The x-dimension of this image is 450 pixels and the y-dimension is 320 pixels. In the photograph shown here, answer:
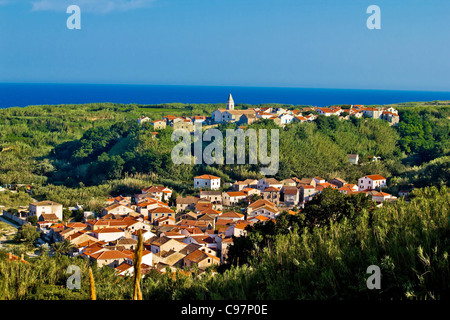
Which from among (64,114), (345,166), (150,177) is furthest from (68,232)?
(64,114)

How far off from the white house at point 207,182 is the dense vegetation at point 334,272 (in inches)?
773

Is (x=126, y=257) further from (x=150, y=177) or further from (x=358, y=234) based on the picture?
(x=150, y=177)

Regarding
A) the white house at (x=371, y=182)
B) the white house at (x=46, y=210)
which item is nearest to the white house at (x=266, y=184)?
the white house at (x=371, y=182)

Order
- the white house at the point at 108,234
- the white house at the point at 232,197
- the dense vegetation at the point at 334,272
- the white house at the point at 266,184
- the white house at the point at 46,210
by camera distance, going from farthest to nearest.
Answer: the white house at the point at 266,184 < the white house at the point at 232,197 < the white house at the point at 46,210 < the white house at the point at 108,234 < the dense vegetation at the point at 334,272

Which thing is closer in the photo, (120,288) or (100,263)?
(120,288)

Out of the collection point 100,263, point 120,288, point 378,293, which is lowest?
point 100,263

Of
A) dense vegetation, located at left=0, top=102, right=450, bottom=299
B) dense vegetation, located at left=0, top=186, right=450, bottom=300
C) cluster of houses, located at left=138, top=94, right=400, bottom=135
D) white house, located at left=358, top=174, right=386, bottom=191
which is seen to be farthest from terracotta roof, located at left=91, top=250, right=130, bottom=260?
cluster of houses, located at left=138, top=94, right=400, bottom=135

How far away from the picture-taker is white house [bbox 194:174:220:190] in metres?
31.3

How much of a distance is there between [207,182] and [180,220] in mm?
7322

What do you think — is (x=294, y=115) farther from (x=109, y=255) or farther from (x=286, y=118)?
(x=109, y=255)

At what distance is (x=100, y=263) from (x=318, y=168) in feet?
69.8

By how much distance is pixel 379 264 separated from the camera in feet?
25.5

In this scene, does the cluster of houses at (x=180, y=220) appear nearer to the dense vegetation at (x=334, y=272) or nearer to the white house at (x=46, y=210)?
the white house at (x=46, y=210)

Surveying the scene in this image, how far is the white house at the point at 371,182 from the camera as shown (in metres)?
30.5
